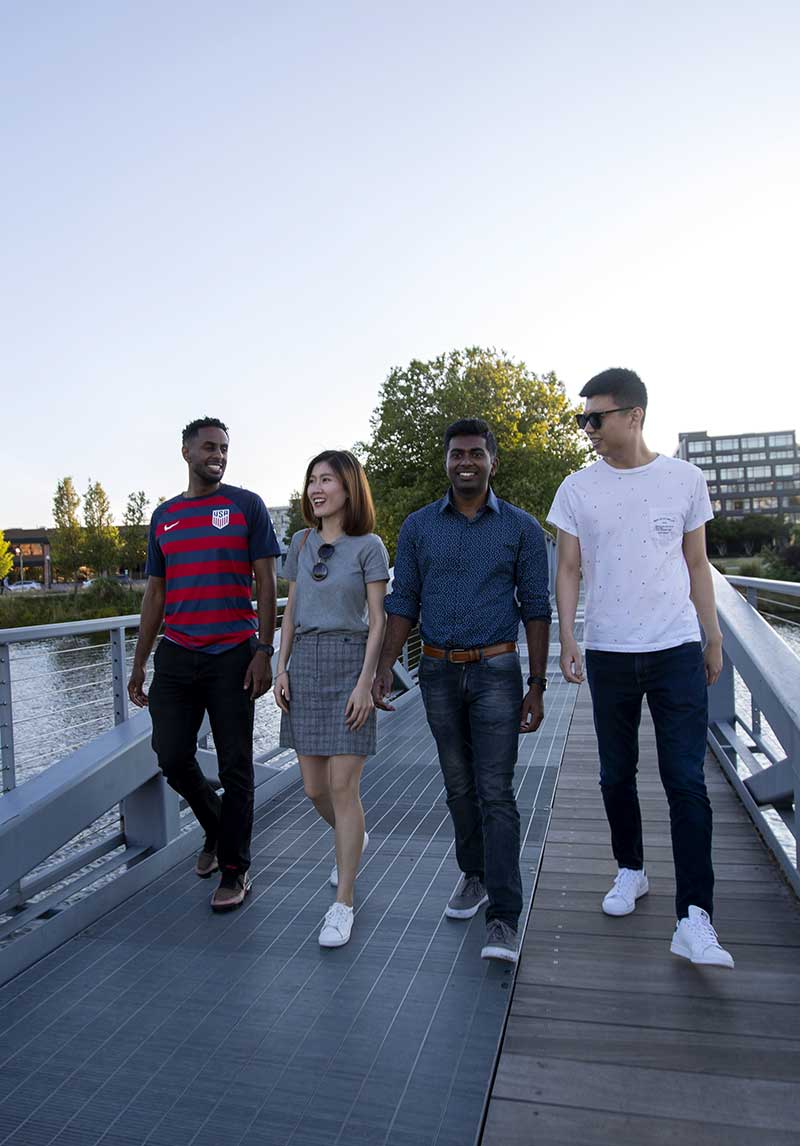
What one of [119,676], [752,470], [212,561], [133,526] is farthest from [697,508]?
[752,470]

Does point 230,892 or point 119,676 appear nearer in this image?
point 230,892

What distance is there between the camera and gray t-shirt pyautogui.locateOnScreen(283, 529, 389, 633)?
285 cm

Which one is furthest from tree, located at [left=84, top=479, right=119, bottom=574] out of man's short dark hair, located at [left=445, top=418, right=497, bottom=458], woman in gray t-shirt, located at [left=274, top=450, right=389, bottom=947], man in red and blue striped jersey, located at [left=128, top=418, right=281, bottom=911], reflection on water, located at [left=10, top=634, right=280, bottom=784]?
man's short dark hair, located at [left=445, top=418, right=497, bottom=458]

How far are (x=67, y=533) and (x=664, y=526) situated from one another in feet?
234

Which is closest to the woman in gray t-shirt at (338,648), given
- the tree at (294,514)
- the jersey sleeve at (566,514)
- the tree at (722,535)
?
the jersey sleeve at (566,514)

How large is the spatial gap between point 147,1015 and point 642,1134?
1341 mm

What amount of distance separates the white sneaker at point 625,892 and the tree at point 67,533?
2692 inches

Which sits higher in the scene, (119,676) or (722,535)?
(722,535)

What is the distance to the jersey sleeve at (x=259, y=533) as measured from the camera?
312 centimetres

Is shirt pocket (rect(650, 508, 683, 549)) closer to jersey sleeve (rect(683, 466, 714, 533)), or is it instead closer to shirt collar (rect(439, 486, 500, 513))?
jersey sleeve (rect(683, 466, 714, 533))

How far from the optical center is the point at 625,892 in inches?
115

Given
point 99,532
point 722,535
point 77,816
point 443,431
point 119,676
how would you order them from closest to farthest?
point 77,816
point 119,676
point 443,431
point 99,532
point 722,535

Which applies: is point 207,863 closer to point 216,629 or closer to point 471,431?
point 216,629

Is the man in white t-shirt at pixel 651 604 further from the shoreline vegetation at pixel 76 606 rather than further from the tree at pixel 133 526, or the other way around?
the tree at pixel 133 526
